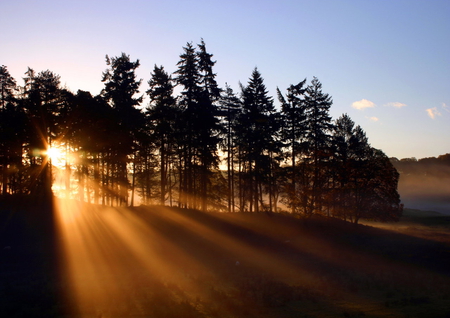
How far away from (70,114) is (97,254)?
17.1 m

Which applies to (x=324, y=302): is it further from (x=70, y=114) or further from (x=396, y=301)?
(x=70, y=114)

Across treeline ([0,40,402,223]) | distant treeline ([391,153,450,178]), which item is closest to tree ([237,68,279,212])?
treeline ([0,40,402,223])

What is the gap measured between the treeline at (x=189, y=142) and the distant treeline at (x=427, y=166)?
362 ft

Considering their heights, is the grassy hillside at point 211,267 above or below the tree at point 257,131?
below

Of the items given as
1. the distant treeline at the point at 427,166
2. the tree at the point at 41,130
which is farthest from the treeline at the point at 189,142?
the distant treeline at the point at 427,166

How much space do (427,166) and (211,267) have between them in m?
145

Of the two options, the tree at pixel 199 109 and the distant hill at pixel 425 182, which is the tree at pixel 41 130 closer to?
the tree at pixel 199 109

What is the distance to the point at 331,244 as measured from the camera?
35812mm

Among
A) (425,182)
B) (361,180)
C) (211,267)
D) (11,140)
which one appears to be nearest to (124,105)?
(11,140)

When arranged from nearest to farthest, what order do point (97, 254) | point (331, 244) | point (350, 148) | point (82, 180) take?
point (97, 254), point (331, 244), point (82, 180), point (350, 148)

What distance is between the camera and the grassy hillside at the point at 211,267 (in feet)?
46.7

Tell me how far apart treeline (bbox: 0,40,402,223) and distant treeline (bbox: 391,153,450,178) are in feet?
362

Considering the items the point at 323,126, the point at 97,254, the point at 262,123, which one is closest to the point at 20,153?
the point at 97,254

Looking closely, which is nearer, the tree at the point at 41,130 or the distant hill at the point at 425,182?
the tree at the point at 41,130
